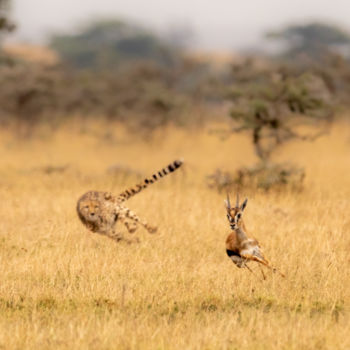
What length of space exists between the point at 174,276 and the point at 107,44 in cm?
5915

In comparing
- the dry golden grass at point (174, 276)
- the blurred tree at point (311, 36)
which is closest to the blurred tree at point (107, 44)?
the blurred tree at point (311, 36)

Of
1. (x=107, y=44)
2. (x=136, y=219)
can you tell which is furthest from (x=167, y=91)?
(x=107, y=44)

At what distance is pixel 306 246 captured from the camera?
323 inches

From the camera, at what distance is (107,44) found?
64.2 meters

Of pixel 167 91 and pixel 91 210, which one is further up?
pixel 167 91

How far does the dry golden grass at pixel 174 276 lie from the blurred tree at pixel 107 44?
4914cm

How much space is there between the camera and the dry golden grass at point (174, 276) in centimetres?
530

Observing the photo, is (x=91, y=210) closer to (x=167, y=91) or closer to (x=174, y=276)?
(x=174, y=276)

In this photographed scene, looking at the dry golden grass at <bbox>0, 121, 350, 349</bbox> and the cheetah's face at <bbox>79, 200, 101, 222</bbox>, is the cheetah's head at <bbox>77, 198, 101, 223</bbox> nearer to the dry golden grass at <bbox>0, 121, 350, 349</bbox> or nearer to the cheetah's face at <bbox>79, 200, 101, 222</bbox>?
the cheetah's face at <bbox>79, 200, 101, 222</bbox>

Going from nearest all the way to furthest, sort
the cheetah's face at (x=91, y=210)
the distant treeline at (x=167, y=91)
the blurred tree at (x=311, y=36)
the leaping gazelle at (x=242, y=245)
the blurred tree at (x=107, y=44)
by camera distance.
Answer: the leaping gazelle at (x=242, y=245), the cheetah's face at (x=91, y=210), the distant treeline at (x=167, y=91), the blurred tree at (x=311, y=36), the blurred tree at (x=107, y=44)

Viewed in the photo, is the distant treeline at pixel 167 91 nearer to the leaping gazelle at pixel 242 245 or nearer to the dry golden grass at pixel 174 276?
the dry golden grass at pixel 174 276

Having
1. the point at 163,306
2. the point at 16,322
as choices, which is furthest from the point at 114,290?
the point at 16,322

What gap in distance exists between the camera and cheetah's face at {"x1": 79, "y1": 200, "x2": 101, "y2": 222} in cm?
867

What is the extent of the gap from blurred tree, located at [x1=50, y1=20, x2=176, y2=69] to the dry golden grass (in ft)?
161
